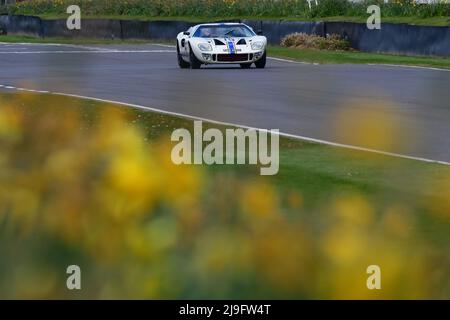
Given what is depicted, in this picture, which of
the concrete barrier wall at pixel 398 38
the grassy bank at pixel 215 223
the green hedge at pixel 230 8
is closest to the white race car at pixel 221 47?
Result: the concrete barrier wall at pixel 398 38

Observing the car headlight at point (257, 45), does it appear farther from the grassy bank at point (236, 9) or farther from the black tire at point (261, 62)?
the grassy bank at point (236, 9)

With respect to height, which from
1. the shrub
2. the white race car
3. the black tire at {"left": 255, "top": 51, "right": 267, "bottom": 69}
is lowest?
the shrub

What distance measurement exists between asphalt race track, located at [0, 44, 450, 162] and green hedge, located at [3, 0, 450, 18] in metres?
7.32

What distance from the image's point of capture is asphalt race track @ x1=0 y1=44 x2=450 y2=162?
A: 18344 millimetres

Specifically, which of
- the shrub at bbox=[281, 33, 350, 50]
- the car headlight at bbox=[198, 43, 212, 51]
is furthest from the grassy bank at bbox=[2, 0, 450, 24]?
the car headlight at bbox=[198, 43, 212, 51]

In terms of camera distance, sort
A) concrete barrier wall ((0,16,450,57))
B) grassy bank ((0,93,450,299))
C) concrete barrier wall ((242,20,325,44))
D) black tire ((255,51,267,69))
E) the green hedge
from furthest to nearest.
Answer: concrete barrier wall ((242,20,325,44))
the green hedge
concrete barrier wall ((0,16,450,57))
black tire ((255,51,267,69))
grassy bank ((0,93,450,299))

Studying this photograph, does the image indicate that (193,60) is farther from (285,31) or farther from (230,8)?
(230,8)

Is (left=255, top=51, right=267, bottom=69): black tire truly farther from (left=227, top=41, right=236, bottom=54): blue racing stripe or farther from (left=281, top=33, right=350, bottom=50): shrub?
(left=281, top=33, right=350, bottom=50): shrub

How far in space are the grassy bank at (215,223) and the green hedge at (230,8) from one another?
91.3 feet

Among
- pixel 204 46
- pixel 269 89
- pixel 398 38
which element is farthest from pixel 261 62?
pixel 269 89

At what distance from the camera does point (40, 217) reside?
10219 millimetres

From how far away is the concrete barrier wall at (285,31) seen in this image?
37.5 m
